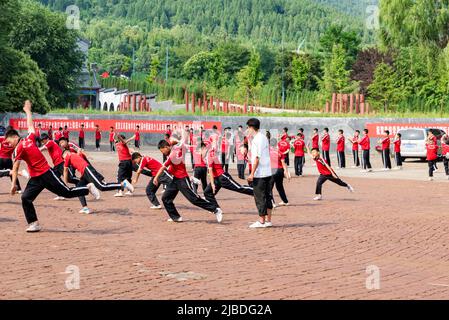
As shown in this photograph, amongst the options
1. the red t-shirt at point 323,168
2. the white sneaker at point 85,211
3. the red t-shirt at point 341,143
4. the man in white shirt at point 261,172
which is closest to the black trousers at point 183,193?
the man in white shirt at point 261,172

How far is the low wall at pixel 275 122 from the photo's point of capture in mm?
42125

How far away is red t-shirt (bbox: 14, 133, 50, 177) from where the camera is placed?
13797 mm

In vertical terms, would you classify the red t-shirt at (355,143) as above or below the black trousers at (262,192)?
below

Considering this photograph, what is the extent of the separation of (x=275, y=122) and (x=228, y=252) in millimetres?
34593

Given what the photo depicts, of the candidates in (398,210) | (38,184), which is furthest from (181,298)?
(398,210)

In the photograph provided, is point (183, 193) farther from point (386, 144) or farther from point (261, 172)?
point (386, 144)

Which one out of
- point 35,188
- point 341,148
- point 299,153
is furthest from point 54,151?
point 341,148

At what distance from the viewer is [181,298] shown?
8734mm

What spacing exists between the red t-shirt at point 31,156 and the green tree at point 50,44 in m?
57.2

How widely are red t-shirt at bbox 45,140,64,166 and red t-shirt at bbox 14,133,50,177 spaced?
5.07m

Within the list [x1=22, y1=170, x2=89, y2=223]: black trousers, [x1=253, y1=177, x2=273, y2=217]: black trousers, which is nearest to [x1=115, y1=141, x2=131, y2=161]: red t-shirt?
[x1=22, y1=170, x2=89, y2=223]: black trousers

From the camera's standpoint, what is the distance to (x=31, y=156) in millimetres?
13852

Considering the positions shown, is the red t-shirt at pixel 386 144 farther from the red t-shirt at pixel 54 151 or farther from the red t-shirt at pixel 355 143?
the red t-shirt at pixel 54 151
